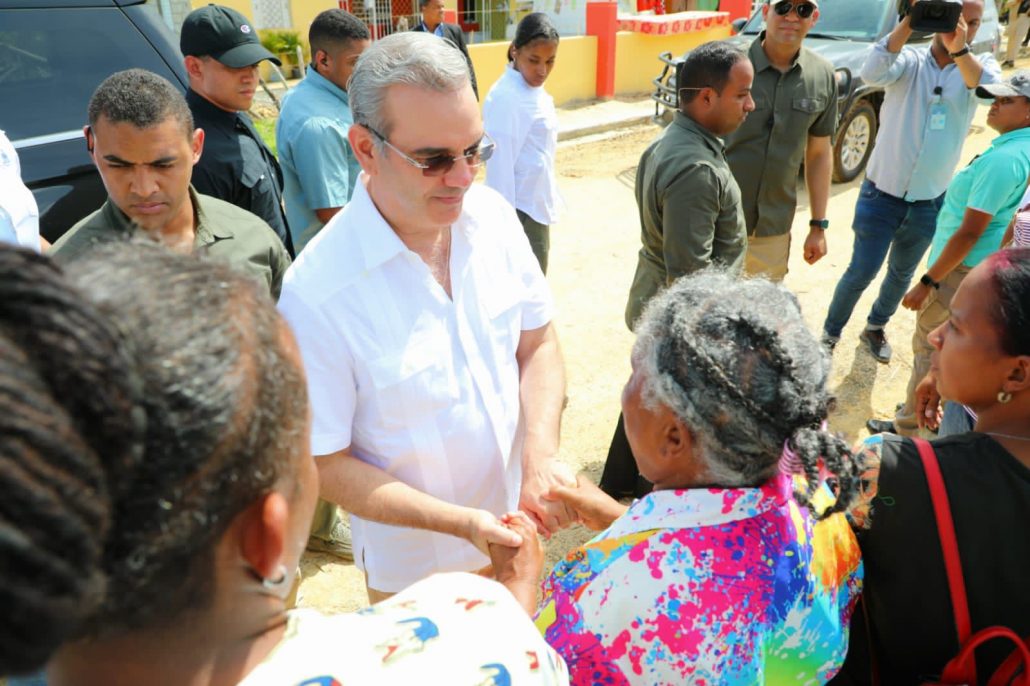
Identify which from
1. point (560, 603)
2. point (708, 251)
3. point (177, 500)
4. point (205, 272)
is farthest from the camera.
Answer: point (708, 251)

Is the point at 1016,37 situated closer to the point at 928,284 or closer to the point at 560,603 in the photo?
the point at 928,284

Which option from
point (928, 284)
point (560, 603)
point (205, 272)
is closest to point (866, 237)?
point (928, 284)

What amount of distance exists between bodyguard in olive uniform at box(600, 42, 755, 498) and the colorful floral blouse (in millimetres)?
1814

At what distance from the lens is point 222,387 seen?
2.57 feet

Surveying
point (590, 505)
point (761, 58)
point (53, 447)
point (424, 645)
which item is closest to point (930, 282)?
point (761, 58)

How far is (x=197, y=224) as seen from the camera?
2725 millimetres

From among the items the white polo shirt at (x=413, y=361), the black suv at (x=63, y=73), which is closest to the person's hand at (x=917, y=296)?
the white polo shirt at (x=413, y=361)

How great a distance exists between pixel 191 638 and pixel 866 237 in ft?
15.7

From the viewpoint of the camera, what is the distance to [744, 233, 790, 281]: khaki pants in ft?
14.1

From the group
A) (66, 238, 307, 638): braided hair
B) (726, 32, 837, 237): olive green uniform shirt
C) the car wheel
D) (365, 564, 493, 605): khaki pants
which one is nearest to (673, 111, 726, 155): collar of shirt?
(726, 32, 837, 237): olive green uniform shirt

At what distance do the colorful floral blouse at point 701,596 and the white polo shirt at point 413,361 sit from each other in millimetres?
634

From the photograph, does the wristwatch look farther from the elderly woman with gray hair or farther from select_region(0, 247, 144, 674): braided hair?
select_region(0, 247, 144, 674): braided hair

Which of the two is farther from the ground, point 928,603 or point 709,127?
point 709,127

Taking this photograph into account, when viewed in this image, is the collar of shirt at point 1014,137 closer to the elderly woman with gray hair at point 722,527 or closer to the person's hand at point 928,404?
the person's hand at point 928,404
